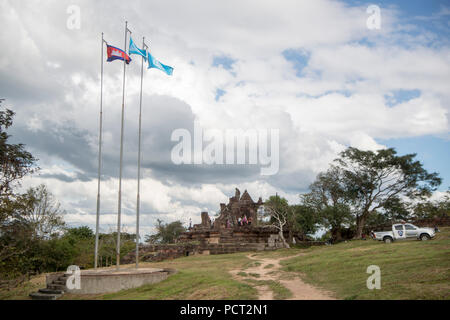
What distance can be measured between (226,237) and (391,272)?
25.3 meters

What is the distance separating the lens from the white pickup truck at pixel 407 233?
78.1ft

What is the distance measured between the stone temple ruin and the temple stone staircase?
591 inches

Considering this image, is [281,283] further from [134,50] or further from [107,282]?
[134,50]

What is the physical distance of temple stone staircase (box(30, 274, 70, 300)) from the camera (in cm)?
1647

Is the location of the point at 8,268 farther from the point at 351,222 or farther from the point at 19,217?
the point at 351,222

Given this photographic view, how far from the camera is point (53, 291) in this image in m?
16.9

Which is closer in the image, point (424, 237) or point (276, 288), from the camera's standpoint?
point (276, 288)

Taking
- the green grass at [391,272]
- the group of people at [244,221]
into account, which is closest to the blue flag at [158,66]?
the green grass at [391,272]

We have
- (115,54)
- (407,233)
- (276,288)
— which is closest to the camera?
(276,288)

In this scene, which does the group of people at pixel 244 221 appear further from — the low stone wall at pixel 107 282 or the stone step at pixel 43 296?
the stone step at pixel 43 296

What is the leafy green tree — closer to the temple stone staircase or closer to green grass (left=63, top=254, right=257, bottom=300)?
green grass (left=63, top=254, right=257, bottom=300)


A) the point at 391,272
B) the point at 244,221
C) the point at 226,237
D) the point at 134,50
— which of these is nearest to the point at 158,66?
the point at 134,50

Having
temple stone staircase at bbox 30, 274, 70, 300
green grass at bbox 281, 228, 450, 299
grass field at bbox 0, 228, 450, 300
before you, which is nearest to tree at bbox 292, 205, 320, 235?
green grass at bbox 281, 228, 450, 299
